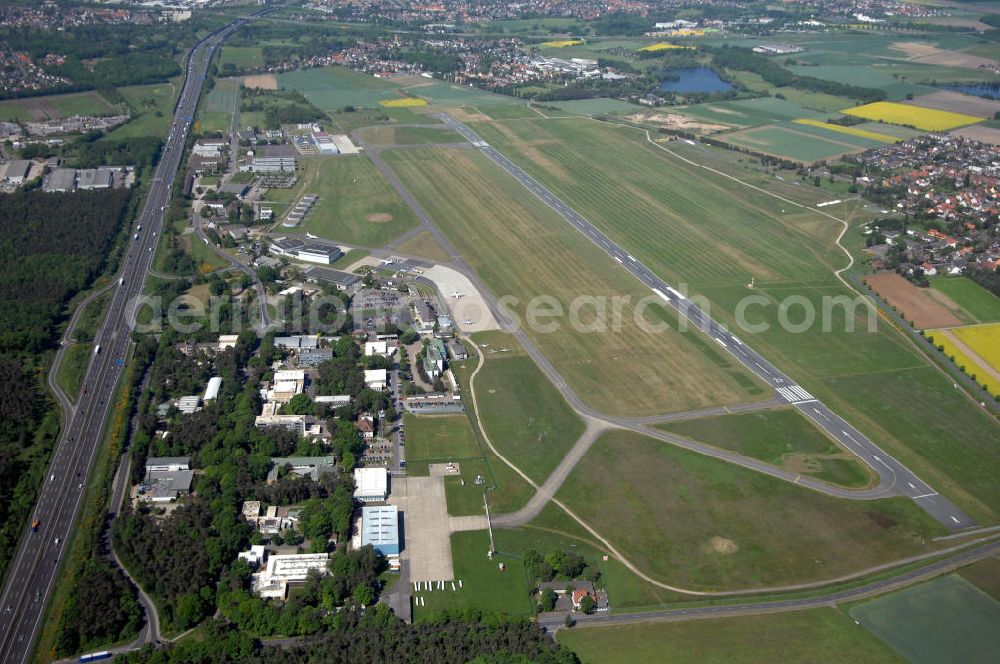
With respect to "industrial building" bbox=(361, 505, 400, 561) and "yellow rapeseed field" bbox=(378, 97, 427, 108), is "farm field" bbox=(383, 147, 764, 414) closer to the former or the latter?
"industrial building" bbox=(361, 505, 400, 561)

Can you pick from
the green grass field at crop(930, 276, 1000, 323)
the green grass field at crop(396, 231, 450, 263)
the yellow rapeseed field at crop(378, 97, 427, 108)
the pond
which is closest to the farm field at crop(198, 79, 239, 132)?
the yellow rapeseed field at crop(378, 97, 427, 108)

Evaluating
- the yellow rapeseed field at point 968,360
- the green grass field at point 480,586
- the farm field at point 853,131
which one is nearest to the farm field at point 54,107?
the farm field at point 853,131

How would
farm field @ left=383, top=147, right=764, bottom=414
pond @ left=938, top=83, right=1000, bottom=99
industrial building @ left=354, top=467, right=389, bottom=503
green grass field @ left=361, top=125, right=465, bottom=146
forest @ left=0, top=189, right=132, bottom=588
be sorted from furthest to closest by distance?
pond @ left=938, top=83, right=1000, bottom=99 → green grass field @ left=361, top=125, right=465, bottom=146 → farm field @ left=383, top=147, right=764, bottom=414 → forest @ left=0, top=189, right=132, bottom=588 → industrial building @ left=354, top=467, right=389, bottom=503

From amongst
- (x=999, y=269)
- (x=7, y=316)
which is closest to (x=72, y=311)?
(x=7, y=316)

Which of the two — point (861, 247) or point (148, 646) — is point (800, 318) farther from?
point (148, 646)

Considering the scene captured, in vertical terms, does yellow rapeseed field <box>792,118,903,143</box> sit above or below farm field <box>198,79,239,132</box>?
below

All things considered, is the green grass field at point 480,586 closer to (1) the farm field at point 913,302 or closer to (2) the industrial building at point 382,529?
(2) the industrial building at point 382,529
